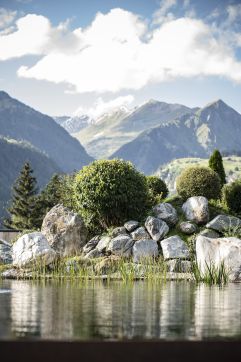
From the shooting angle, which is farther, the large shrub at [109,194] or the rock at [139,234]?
the large shrub at [109,194]

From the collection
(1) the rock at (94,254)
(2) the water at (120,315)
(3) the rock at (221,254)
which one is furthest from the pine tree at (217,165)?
(2) the water at (120,315)

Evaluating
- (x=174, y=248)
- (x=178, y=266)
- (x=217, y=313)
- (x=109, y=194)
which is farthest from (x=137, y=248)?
(x=217, y=313)

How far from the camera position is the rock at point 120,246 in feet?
74.9

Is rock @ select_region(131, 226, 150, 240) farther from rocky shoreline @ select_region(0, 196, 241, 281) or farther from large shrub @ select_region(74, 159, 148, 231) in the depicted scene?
large shrub @ select_region(74, 159, 148, 231)

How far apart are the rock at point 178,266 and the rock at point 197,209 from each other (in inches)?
165

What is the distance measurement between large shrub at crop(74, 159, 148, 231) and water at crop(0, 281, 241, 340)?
1161 centimetres

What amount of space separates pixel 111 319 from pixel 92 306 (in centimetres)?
201

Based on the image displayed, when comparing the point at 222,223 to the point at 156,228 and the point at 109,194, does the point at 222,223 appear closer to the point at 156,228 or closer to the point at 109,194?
the point at 156,228

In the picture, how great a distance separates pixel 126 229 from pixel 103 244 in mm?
1344

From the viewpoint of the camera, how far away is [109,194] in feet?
82.1

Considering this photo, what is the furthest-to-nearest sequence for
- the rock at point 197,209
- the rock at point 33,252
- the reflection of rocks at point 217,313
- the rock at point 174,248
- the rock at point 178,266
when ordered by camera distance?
the rock at point 197,209 → the rock at point 174,248 → the rock at point 178,266 → the rock at point 33,252 → the reflection of rocks at point 217,313

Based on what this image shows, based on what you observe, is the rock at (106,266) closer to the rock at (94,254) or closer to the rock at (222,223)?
the rock at (94,254)
